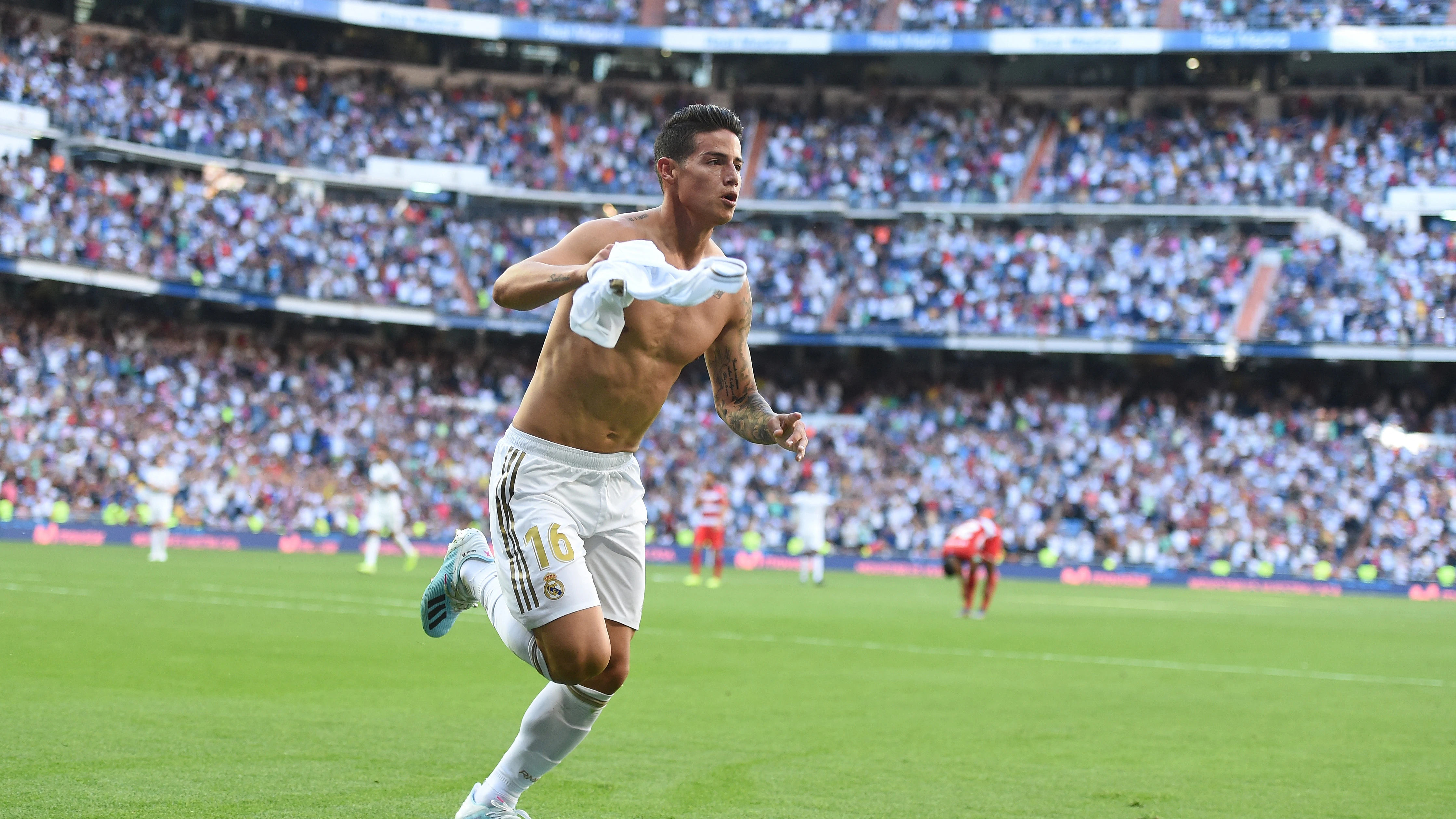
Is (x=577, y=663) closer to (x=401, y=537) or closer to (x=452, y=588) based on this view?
(x=452, y=588)

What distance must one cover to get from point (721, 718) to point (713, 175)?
4.64m

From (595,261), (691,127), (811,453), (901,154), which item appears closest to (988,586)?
(691,127)

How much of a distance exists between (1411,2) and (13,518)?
132ft

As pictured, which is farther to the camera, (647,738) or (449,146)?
(449,146)

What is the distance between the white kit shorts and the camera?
543 centimetres

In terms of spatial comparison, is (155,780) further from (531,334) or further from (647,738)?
(531,334)

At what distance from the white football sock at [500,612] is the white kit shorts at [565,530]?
0.15m

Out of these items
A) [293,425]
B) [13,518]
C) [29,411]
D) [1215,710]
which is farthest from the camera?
[293,425]

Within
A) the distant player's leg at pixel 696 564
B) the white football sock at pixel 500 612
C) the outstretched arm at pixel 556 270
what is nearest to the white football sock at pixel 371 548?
the distant player's leg at pixel 696 564

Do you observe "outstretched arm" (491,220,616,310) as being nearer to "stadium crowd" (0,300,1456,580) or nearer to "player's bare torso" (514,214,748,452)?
"player's bare torso" (514,214,748,452)

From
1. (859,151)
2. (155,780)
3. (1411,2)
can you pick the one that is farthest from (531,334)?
(155,780)

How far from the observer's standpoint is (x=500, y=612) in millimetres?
5922

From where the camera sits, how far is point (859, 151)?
45281 millimetres

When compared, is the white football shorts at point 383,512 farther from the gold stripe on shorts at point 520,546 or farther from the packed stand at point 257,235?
the gold stripe on shorts at point 520,546
